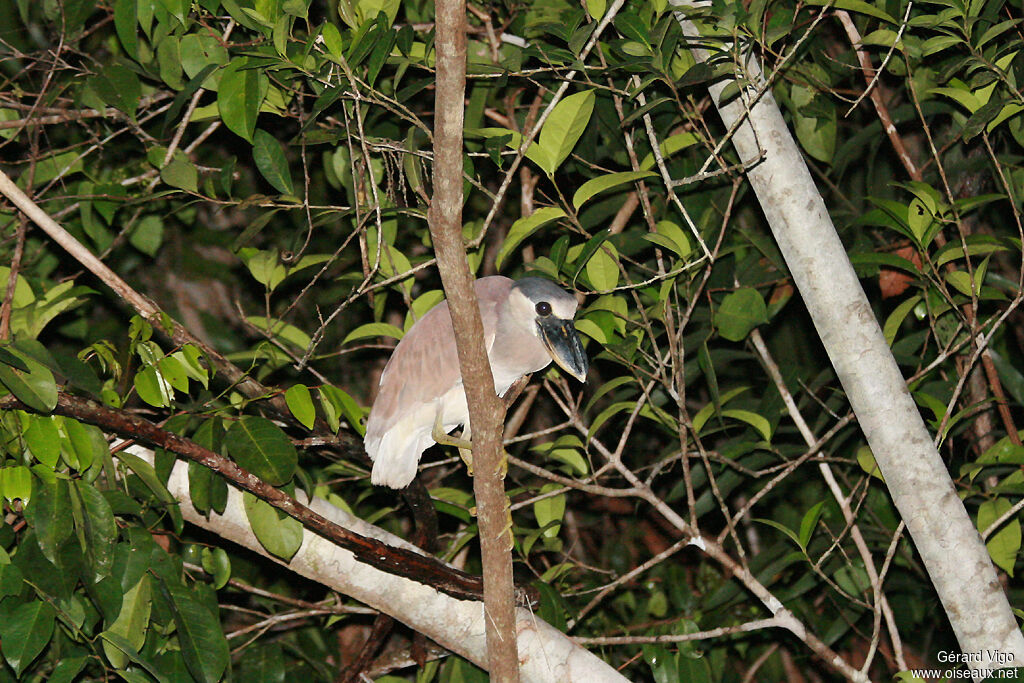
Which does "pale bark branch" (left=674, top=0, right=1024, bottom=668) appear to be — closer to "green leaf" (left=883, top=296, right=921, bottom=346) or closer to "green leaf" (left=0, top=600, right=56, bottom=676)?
"green leaf" (left=883, top=296, right=921, bottom=346)

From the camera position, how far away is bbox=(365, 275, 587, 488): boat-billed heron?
6.37 feet

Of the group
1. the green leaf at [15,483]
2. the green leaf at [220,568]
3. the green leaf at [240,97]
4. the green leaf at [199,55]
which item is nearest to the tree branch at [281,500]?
the green leaf at [15,483]

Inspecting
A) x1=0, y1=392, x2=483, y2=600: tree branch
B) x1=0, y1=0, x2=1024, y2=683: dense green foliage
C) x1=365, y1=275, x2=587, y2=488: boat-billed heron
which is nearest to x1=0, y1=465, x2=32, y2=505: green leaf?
x1=0, y1=0, x2=1024, y2=683: dense green foliage

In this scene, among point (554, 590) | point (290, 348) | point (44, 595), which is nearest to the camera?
point (44, 595)

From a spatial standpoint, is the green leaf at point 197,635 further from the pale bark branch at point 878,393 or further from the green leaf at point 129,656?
the pale bark branch at point 878,393

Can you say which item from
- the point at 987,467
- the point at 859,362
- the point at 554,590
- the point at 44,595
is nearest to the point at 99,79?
the point at 44,595

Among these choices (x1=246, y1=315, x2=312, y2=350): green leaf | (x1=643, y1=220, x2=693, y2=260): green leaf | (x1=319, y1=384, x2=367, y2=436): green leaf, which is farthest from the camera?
(x1=246, y1=315, x2=312, y2=350): green leaf

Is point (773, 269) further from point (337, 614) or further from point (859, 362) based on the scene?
point (337, 614)

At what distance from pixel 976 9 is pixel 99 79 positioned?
76.5 inches

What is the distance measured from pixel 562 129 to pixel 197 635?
126 cm

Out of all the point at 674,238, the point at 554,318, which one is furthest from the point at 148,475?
the point at 674,238

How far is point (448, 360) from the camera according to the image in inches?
78.4

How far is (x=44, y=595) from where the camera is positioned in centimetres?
166

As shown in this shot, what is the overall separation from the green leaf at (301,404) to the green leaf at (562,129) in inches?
26.5
